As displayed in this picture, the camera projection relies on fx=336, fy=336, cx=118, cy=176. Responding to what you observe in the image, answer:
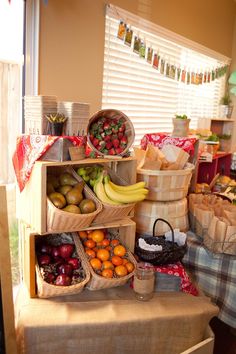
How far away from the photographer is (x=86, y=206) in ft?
4.99

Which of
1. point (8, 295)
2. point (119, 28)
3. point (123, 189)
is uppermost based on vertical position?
point (119, 28)

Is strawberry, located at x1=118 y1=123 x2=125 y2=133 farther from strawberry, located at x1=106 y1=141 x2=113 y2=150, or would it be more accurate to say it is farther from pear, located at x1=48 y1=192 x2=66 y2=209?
pear, located at x1=48 y1=192 x2=66 y2=209

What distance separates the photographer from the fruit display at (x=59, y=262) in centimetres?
153

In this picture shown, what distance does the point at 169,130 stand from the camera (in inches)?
129

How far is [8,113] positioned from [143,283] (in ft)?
3.53

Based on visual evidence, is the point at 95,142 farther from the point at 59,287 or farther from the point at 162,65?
the point at 162,65

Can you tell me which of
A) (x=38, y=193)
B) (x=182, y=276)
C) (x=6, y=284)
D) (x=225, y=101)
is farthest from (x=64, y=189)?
(x=225, y=101)

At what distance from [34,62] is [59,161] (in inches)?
27.9

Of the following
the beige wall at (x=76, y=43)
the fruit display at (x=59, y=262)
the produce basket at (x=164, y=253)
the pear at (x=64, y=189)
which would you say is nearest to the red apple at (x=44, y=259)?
the fruit display at (x=59, y=262)

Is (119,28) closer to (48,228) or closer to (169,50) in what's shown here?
(169,50)

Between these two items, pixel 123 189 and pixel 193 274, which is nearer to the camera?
pixel 123 189

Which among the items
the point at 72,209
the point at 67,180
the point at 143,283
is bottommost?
the point at 143,283

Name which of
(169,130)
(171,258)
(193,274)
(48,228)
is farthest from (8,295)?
(169,130)

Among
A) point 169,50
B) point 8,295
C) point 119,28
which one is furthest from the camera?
point 169,50
